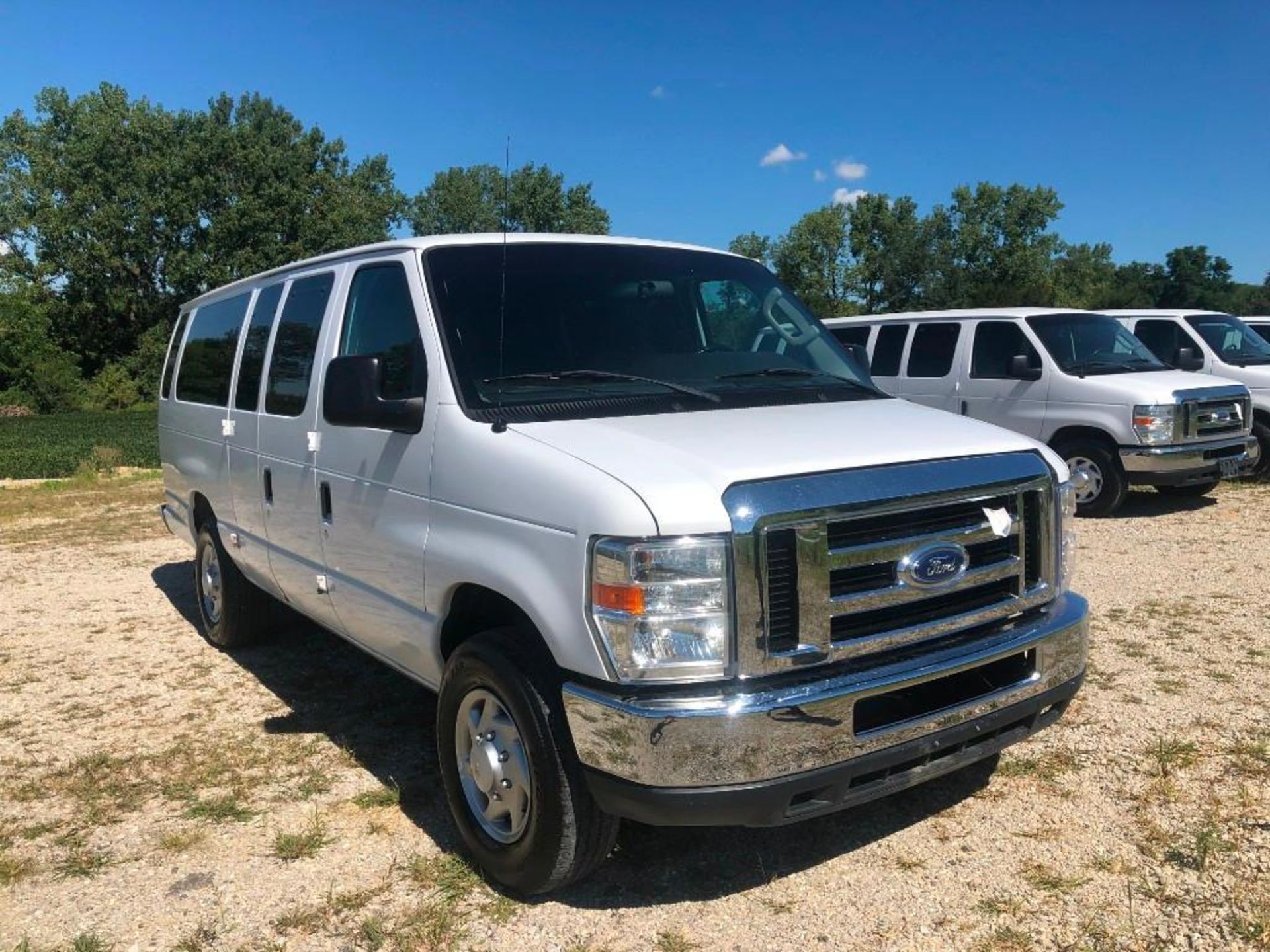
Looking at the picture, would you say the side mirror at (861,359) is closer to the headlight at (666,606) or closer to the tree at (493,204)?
the headlight at (666,606)

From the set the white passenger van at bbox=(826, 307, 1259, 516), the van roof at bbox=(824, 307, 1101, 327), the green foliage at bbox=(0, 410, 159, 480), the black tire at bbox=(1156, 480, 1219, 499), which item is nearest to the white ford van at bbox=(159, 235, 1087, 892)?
the white passenger van at bbox=(826, 307, 1259, 516)

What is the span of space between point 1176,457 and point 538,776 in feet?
28.4

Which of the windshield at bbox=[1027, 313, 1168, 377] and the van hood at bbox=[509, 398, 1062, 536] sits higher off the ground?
the windshield at bbox=[1027, 313, 1168, 377]

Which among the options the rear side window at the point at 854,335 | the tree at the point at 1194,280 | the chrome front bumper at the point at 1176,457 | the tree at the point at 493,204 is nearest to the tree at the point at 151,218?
the tree at the point at 493,204

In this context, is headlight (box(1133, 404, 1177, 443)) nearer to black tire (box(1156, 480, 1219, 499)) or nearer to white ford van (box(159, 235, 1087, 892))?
black tire (box(1156, 480, 1219, 499))

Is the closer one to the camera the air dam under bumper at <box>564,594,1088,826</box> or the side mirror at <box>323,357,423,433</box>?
the air dam under bumper at <box>564,594,1088,826</box>

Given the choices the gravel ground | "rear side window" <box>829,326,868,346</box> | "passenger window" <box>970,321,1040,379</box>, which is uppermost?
"rear side window" <box>829,326,868,346</box>

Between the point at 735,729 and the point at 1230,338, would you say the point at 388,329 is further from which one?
the point at 1230,338

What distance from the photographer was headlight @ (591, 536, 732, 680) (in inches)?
105

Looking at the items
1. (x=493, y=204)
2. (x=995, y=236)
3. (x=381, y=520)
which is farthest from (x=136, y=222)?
(x=995, y=236)

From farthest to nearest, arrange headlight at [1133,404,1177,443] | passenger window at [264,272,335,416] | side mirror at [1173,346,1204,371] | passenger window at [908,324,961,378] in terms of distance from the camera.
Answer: side mirror at [1173,346,1204,371]
passenger window at [908,324,961,378]
headlight at [1133,404,1177,443]
passenger window at [264,272,335,416]

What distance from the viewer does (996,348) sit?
10734 mm

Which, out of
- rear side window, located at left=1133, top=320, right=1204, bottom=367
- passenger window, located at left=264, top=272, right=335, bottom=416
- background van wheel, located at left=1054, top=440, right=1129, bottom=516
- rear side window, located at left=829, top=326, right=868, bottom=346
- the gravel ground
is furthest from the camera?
rear side window, located at left=1133, top=320, right=1204, bottom=367

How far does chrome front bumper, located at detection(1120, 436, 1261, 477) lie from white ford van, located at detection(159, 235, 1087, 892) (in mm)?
6484
